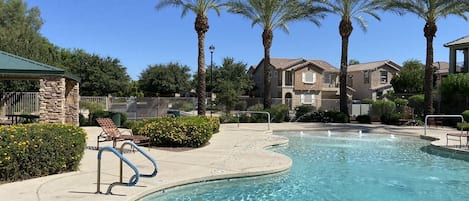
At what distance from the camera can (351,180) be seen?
9.57m

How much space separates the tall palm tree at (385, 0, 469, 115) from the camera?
25.9 meters

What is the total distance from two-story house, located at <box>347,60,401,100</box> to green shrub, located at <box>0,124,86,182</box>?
48507 millimetres

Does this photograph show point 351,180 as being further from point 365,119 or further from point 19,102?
point 19,102

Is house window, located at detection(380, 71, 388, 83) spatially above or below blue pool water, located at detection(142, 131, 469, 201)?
above

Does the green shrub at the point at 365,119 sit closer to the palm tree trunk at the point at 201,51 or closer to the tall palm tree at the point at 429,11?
the tall palm tree at the point at 429,11

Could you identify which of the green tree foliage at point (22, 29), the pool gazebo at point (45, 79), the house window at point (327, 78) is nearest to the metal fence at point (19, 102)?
the green tree foliage at point (22, 29)

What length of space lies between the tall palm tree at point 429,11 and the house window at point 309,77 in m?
23.3

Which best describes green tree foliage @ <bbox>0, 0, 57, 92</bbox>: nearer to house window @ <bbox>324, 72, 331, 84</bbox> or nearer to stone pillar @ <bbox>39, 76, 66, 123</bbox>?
stone pillar @ <bbox>39, 76, 66, 123</bbox>

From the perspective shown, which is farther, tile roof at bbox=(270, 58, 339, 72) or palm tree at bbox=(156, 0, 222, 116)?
tile roof at bbox=(270, 58, 339, 72)

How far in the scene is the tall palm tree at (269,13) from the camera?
1172 inches

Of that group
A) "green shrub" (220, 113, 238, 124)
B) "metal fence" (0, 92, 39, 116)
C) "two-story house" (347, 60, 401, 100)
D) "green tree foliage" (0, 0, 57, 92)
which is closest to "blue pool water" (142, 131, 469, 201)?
"green shrub" (220, 113, 238, 124)

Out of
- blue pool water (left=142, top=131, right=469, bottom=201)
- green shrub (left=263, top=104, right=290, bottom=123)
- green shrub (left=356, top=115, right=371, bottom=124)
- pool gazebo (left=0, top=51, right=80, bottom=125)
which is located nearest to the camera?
blue pool water (left=142, top=131, right=469, bottom=201)

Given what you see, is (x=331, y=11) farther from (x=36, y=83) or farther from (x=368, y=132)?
(x=36, y=83)

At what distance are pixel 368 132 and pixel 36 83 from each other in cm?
2788
